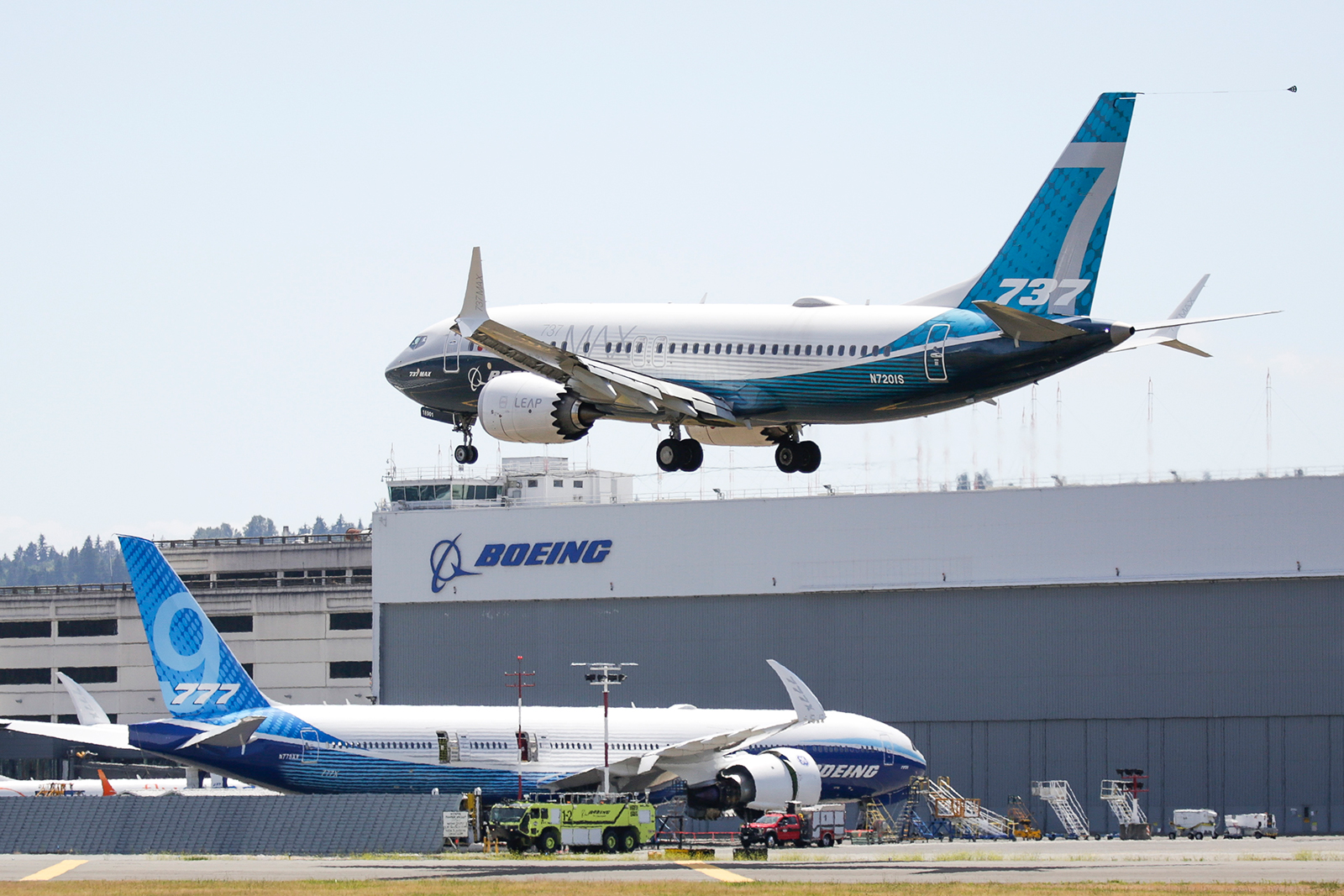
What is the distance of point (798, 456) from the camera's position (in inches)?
2191

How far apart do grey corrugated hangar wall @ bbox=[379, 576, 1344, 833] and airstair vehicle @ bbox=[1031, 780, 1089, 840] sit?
563 millimetres

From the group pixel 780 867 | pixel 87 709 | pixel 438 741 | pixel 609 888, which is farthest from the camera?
pixel 87 709

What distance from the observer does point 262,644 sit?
152 meters

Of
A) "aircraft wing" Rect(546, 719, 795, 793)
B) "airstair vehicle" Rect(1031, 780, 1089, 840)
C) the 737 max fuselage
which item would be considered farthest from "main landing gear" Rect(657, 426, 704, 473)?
"airstair vehicle" Rect(1031, 780, 1089, 840)

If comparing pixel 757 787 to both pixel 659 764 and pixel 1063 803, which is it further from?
pixel 1063 803

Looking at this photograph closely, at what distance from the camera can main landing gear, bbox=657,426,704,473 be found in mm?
54188

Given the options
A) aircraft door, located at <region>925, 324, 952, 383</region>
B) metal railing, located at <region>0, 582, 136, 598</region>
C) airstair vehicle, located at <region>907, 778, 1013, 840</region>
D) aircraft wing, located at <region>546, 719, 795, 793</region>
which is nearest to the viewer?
aircraft door, located at <region>925, 324, 952, 383</region>

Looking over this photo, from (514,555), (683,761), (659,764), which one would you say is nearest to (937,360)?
(683,761)

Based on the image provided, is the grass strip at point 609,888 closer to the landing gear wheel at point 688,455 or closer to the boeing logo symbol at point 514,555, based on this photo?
the landing gear wheel at point 688,455

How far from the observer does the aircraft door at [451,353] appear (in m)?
58.1

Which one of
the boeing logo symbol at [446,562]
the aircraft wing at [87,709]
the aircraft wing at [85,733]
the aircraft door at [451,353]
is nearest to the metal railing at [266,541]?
the boeing logo symbol at [446,562]

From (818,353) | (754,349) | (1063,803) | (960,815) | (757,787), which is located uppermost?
(754,349)

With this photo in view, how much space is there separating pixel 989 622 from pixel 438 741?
39121mm

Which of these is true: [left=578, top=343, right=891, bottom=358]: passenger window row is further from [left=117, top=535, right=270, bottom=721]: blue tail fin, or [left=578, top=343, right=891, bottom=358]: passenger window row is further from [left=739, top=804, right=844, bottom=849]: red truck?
[left=117, top=535, right=270, bottom=721]: blue tail fin
